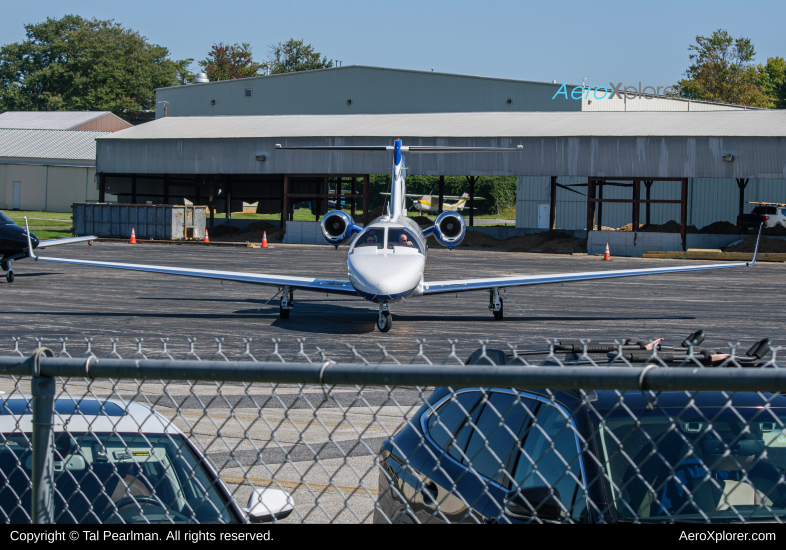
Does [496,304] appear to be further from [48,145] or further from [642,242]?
[48,145]

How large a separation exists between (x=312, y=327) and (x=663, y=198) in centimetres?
3670

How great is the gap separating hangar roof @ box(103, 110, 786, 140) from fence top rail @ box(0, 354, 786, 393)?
35425mm

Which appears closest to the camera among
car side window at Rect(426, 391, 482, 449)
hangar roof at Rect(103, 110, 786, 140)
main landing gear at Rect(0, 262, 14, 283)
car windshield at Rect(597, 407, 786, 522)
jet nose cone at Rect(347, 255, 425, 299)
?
car windshield at Rect(597, 407, 786, 522)

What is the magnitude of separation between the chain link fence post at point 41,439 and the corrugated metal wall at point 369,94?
4865cm

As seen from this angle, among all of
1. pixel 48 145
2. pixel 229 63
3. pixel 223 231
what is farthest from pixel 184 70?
pixel 223 231

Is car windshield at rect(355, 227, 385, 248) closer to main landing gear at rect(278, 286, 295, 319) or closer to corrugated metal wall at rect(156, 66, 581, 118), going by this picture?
main landing gear at rect(278, 286, 295, 319)

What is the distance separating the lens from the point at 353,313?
18250 mm

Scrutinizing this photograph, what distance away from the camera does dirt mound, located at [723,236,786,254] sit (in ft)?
115

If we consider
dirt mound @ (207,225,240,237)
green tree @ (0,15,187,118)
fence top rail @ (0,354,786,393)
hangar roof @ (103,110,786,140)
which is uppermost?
green tree @ (0,15,187,118)

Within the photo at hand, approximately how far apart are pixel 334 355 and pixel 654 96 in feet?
155

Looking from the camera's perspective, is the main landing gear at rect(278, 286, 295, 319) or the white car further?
the main landing gear at rect(278, 286, 295, 319)

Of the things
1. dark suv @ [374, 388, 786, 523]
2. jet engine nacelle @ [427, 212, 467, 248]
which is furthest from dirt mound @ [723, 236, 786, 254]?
dark suv @ [374, 388, 786, 523]
